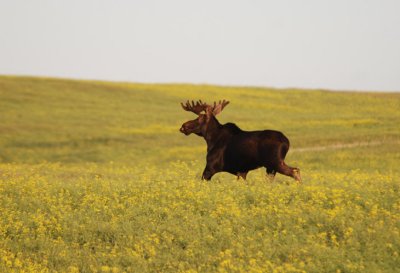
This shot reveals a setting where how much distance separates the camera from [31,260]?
14.0m

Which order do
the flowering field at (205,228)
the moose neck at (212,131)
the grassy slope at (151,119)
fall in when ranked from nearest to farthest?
the flowering field at (205,228) < the moose neck at (212,131) < the grassy slope at (151,119)

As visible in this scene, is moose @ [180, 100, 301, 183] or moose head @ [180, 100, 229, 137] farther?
moose head @ [180, 100, 229, 137]

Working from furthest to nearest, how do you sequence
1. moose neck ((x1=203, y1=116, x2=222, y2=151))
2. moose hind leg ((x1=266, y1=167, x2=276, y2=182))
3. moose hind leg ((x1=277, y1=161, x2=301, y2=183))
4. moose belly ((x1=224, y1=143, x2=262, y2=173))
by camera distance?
moose neck ((x1=203, y1=116, x2=222, y2=151))
moose hind leg ((x1=266, y1=167, x2=276, y2=182))
moose belly ((x1=224, y1=143, x2=262, y2=173))
moose hind leg ((x1=277, y1=161, x2=301, y2=183))

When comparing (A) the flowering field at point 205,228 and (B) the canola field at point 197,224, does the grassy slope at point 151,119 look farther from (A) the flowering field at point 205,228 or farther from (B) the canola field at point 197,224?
(A) the flowering field at point 205,228

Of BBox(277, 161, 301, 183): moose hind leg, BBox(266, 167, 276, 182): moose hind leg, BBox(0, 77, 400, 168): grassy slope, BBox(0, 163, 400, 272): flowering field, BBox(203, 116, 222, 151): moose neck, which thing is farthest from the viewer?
BBox(0, 77, 400, 168): grassy slope

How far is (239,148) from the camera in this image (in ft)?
54.9

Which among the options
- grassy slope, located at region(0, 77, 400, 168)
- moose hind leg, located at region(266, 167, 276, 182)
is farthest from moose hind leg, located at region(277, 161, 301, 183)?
grassy slope, located at region(0, 77, 400, 168)

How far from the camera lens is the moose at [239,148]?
16312 millimetres

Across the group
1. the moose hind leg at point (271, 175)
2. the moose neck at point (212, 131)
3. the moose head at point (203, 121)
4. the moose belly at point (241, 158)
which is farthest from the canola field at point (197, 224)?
the moose head at point (203, 121)

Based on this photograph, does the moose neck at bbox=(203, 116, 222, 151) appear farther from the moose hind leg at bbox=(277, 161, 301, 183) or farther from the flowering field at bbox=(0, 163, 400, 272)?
the moose hind leg at bbox=(277, 161, 301, 183)

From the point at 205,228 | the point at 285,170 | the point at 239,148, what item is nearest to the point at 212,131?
the point at 239,148

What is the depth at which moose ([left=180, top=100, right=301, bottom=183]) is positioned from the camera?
16312mm

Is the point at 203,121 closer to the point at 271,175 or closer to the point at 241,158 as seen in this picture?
the point at 241,158

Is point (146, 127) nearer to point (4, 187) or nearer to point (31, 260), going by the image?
point (4, 187)
